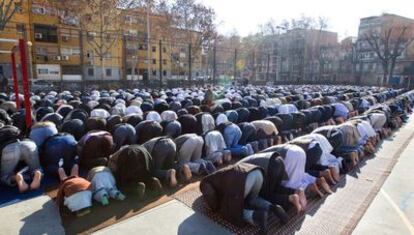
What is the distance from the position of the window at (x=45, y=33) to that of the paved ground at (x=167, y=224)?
4069cm

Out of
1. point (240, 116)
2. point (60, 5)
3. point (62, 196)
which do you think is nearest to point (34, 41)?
point (60, 5)

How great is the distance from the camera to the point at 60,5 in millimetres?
31469

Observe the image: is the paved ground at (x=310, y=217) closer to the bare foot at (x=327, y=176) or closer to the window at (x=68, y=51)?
the bare foot at (x=327, y=176)

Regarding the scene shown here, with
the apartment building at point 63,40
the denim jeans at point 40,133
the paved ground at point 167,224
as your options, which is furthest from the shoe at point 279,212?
the apartment building at point 63,40

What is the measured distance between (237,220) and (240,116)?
5.83 m

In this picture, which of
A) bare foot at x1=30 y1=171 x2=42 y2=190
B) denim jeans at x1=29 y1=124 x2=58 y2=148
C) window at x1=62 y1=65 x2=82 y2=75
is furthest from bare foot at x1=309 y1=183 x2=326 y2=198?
window at x1=62 y1=65 x2=82 y2=75

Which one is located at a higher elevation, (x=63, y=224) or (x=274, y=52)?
(x=274, y=52)

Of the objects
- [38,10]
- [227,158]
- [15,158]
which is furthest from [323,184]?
[38,10]

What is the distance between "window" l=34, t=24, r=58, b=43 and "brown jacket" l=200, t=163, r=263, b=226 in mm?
41057

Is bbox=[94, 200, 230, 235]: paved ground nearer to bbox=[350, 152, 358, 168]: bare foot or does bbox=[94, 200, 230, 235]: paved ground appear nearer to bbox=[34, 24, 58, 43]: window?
bbox=[350, 152, 358, 168]: bare foot

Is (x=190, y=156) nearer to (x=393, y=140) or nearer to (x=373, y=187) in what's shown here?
(x=373, y=187)

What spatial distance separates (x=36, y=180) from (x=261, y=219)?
381 cm

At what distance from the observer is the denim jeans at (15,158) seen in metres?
4.95

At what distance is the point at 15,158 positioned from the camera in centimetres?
502
